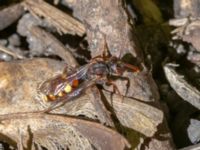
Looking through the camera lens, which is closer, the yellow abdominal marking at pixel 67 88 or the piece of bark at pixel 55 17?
the yellow abdominal marking at pixel 67 88

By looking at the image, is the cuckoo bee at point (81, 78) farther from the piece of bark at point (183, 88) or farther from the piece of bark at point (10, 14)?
the piece of bark at point (10, 14)

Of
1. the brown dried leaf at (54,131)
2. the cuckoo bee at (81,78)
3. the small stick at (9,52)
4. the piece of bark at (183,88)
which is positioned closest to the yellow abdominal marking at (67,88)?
the cuckoo bee at (81,78)

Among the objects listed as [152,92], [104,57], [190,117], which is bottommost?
[190,117]

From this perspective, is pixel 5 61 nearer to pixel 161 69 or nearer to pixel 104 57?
pixel 104 57

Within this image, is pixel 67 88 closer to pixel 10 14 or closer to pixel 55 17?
pixel 55 17

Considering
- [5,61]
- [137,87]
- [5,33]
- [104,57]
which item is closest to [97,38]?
[104,57]
